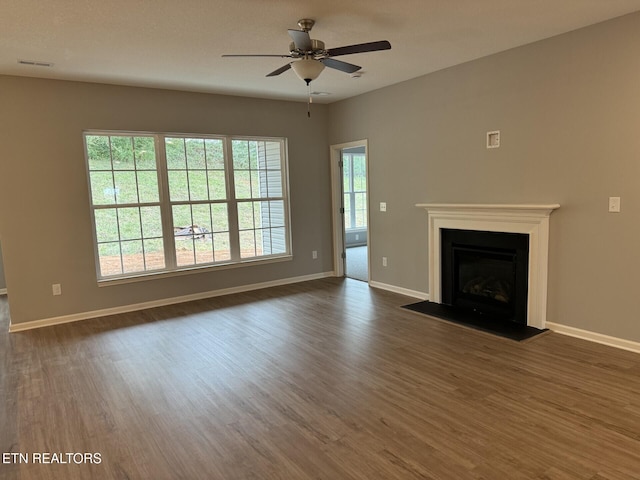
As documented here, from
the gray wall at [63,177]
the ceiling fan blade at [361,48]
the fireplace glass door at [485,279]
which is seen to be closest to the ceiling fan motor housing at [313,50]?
the ceiling fan blade at [361,48]

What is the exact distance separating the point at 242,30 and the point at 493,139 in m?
2.63

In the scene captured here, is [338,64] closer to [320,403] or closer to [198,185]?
[320,403]

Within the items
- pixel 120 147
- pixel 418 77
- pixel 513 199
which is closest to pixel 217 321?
pixel 120 147

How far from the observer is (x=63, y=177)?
4.62m

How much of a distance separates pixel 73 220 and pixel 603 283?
5.31m

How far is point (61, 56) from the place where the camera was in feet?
12.3

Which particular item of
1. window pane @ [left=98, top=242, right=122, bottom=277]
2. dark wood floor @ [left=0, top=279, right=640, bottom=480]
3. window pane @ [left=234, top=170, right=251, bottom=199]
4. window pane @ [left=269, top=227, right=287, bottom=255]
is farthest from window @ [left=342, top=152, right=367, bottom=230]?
dark wood floor @ [left=0, top=279, right=640, bottom=480]

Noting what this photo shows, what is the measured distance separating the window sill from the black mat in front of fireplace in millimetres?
2181

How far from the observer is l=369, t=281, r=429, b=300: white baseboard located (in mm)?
5181

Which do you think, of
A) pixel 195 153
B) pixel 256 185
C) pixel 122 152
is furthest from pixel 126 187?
pixel 256 185

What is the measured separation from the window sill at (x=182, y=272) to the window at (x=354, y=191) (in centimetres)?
388

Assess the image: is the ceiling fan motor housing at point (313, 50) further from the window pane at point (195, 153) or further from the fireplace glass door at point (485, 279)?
the window pane at point (195, 153)

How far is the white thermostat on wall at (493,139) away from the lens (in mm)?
4207

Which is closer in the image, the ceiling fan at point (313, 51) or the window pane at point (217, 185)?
the ceiling fan at point (313, 51)
